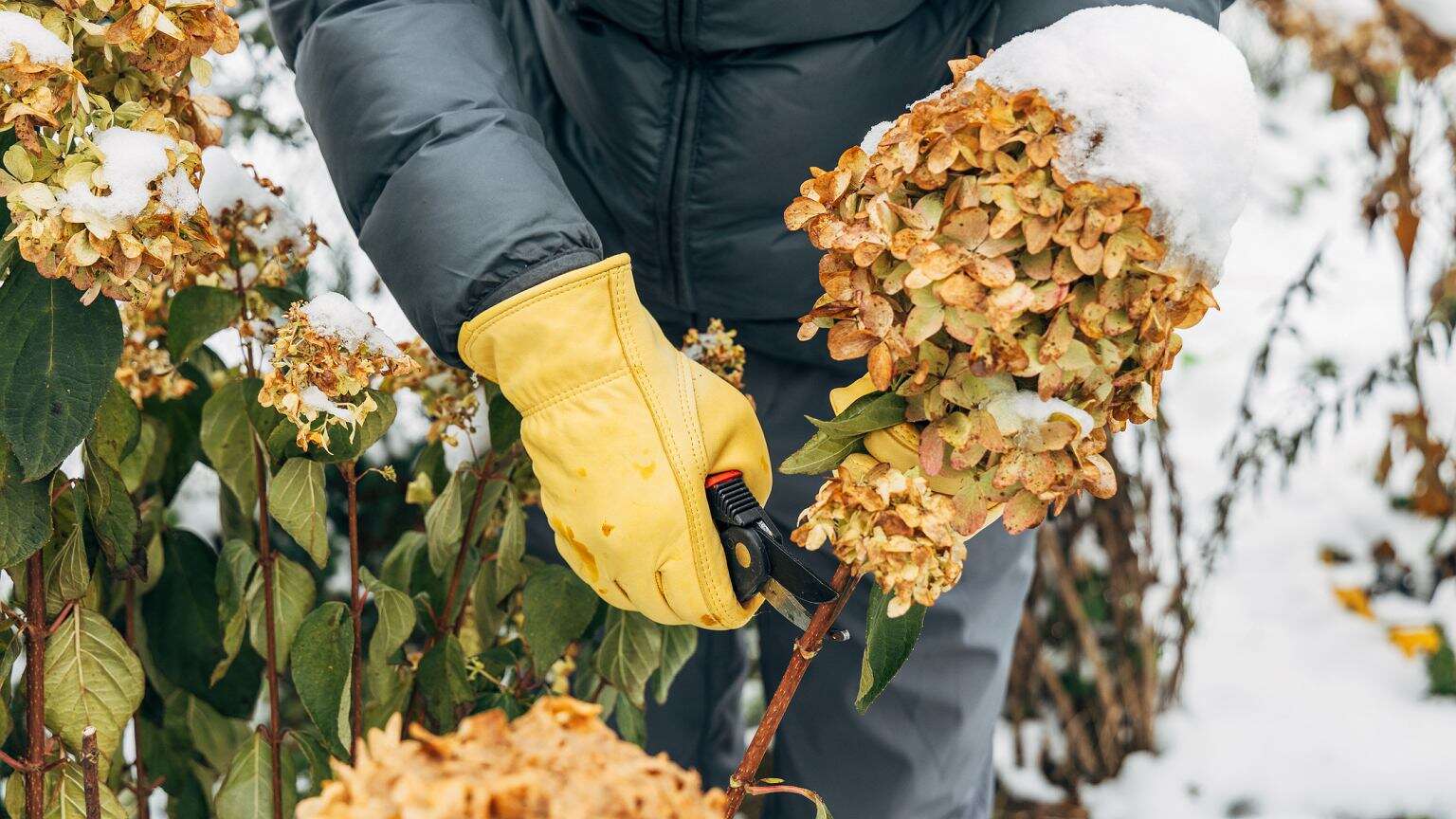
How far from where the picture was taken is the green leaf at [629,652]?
1.04 metres

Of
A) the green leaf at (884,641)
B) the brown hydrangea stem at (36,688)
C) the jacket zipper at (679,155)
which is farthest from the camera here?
the jacket zipper at (679,155)

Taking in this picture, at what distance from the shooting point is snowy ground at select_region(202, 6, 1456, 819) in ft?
5.57

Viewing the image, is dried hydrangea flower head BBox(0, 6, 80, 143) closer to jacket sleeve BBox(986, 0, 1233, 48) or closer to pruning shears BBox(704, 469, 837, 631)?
pruning shears BBox(704, 469, 837, 631)

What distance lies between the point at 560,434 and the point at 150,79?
339mm

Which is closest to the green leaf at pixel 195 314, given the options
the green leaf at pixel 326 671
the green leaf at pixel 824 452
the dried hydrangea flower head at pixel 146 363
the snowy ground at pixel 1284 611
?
the dried hydrangea flower head at pixel 146 363

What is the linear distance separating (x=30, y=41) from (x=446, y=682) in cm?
57

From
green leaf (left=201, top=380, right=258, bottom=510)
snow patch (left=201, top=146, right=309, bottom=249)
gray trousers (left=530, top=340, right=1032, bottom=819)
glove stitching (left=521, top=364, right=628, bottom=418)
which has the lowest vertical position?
gray trousers (left=530, top=340, right=1032, bottom=819)

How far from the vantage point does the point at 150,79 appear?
74 centimetres

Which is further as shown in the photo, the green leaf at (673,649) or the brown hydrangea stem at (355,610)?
the green leaf at (673,649)

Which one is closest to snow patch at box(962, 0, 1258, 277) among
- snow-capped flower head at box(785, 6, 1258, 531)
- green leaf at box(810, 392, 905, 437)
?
snow-capped flower head at box(785, 6, 1258, 531)

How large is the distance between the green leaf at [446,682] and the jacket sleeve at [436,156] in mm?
246

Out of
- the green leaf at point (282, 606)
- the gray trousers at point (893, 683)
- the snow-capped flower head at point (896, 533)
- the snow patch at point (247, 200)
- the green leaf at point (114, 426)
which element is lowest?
the gray trousers at point (893, 683)

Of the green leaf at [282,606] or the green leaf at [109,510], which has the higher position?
the green leaf at [109,510]

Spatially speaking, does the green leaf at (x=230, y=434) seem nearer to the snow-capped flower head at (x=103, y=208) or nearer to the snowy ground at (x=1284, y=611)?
the snow-capped flower head at (x=103, y=208)
